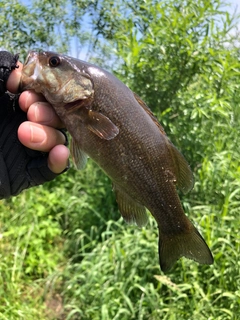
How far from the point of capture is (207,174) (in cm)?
414

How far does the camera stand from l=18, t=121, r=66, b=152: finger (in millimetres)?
1690

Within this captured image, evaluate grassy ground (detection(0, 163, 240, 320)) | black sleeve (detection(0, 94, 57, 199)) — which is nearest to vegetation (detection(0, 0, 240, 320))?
grassy ground (detection(0, 163, 240, 320))

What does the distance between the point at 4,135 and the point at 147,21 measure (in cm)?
316

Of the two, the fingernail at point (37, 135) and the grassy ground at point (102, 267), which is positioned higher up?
the fingernail at point (37, 135)

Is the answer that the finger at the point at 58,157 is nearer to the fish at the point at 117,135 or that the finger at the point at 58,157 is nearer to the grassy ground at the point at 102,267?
the fish at the point at 117,135

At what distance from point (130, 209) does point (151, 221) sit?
206cm

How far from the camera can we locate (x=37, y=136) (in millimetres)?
1695

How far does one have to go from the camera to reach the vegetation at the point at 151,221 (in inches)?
135

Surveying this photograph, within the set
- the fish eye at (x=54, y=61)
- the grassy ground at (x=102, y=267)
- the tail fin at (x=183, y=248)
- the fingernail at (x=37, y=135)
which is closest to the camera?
the fingernail at (x=37, y=135)

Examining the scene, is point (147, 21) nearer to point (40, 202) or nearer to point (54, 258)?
point (40, 202)

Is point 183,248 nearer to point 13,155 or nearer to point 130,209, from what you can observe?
point 130,209

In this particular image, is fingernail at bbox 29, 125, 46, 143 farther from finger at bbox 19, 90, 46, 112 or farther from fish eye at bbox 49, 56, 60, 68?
fish eye at bbox 49, 56, 60, 68

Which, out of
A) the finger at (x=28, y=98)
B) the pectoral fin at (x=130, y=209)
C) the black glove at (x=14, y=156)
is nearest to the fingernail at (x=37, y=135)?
the finger at (x=28, y=98)

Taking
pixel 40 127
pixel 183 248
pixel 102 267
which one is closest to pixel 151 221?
pixel 102 267
